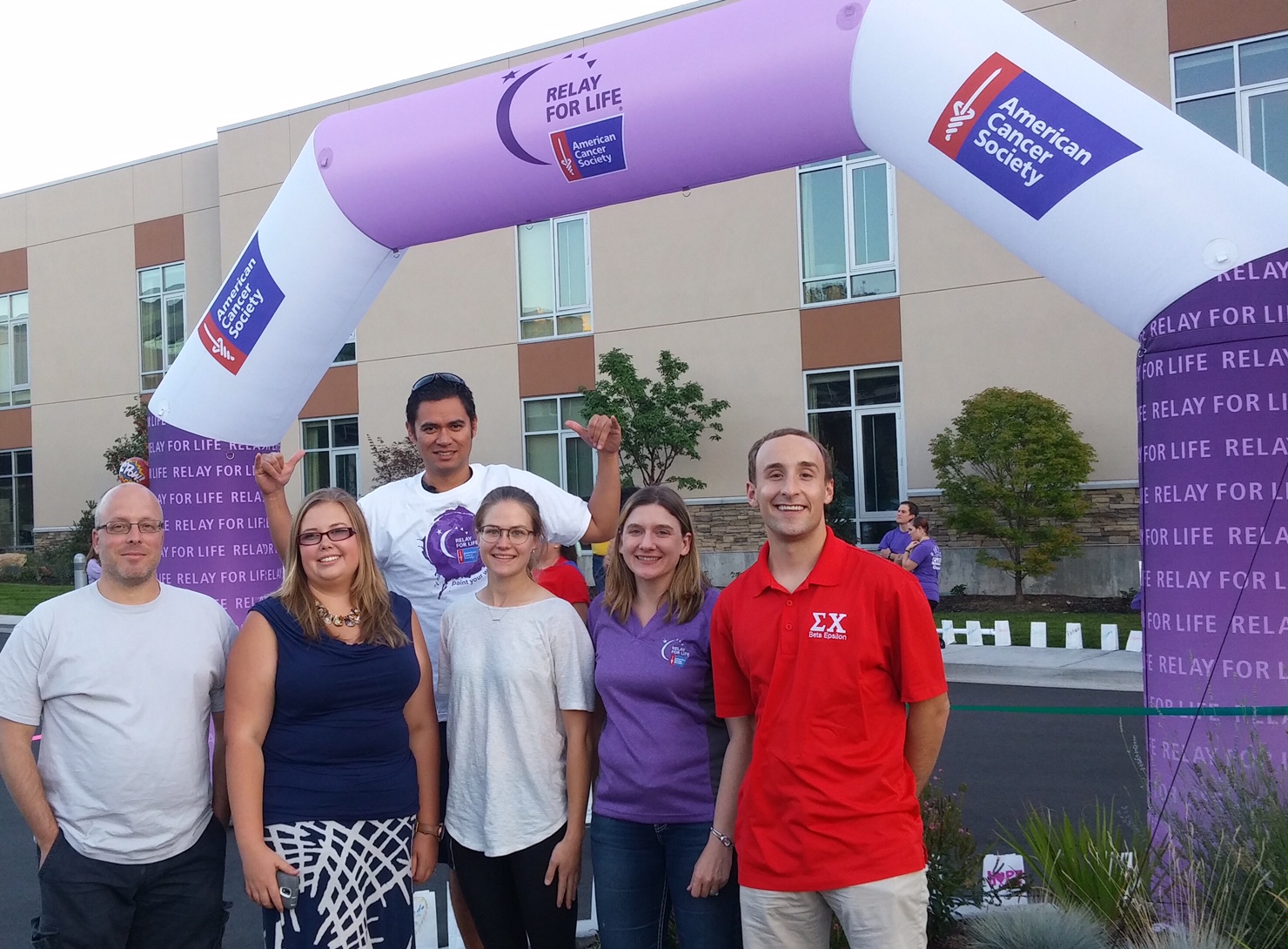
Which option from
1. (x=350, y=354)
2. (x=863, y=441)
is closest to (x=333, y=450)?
(x=350, y=354)

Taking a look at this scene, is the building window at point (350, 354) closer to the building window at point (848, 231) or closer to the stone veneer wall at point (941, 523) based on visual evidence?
the stone veneer wall at point (941, 523)

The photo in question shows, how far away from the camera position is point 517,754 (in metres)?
3.29

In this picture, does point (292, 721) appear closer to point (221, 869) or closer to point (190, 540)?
point (221, 869)

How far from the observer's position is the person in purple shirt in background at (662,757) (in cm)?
312

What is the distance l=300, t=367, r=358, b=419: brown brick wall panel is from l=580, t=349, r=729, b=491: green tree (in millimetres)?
6718

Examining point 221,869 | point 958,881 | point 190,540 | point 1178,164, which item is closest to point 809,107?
point 1178,164

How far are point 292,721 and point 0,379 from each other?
104 ft

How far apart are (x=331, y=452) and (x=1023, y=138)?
72.2 feet

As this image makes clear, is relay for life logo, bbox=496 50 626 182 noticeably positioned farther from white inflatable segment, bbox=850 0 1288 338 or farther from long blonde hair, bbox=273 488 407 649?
long blonde hair, bbox=273 488 407 649

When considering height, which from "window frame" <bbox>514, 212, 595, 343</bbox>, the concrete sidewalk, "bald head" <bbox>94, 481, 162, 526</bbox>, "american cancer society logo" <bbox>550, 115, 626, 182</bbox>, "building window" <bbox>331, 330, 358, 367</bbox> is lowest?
the concrete sidewalk

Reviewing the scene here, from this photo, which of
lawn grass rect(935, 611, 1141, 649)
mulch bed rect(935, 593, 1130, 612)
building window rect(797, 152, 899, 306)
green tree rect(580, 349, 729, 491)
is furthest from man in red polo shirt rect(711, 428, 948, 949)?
building window rect(797, 152, 899, 306)

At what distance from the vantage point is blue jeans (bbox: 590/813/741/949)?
3.13 metres

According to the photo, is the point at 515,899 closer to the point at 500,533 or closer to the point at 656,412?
the point at 500,533

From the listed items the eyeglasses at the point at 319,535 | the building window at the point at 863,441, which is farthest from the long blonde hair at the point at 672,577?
the building window at the point at 863,441
